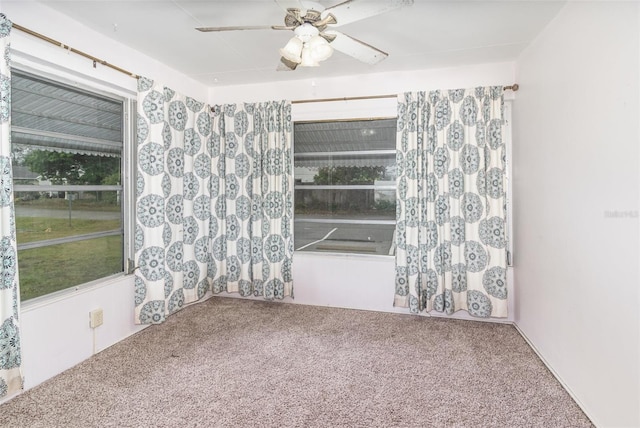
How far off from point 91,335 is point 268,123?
242 cm

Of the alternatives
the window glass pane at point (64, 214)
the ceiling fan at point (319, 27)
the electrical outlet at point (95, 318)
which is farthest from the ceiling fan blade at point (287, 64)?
the electrical outlet at point (95, 318)

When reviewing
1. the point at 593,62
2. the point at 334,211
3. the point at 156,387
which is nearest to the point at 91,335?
the point at 156,387

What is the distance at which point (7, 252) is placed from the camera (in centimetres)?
185

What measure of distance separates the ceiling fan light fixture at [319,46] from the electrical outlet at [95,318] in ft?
7.90

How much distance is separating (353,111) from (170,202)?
6.59ft

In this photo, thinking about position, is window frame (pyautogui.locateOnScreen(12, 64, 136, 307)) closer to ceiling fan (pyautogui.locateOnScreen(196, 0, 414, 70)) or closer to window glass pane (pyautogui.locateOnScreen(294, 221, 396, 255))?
A: ceiling fan (pyautogui.locateOnScreen(196, 0, 414, 70))

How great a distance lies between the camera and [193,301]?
Answer: 11.4 ft

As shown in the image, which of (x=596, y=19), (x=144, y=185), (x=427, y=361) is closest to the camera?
(x=596, y=19)

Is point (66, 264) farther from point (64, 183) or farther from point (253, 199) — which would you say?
point (253, 199)

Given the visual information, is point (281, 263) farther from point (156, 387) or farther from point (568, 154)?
point (568, 154)

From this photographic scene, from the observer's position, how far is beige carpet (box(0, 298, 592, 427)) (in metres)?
1.84

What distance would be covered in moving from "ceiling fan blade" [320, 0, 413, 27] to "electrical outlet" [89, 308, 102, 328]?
2573mm

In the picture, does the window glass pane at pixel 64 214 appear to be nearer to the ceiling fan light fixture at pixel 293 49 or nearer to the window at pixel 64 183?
the window at pixel 64 183

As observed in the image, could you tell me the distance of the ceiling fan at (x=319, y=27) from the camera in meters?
1.67
